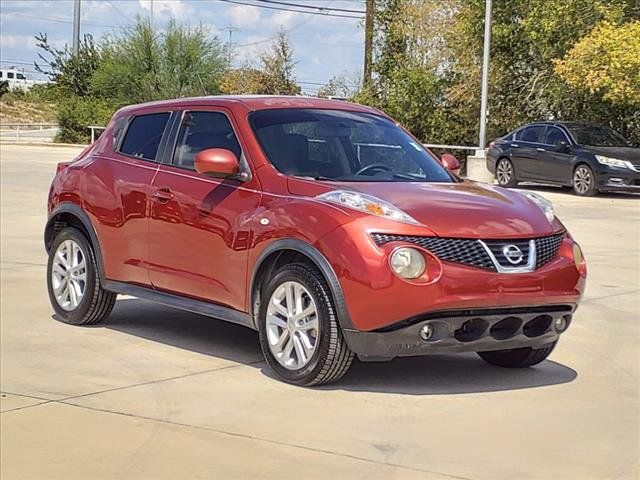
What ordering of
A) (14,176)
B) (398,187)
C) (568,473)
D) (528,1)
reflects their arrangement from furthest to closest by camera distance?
(528,1)
(14,176)
(398,187)
(568,473)

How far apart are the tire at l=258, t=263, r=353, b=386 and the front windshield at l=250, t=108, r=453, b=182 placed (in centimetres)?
81

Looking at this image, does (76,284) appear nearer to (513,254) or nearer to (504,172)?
(513,254)

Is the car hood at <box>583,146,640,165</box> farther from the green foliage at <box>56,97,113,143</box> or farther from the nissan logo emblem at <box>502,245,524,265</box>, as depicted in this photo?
the green foliage at <box>56,97,113,143</box>

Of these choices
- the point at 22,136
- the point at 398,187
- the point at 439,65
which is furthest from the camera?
the point at 22,136

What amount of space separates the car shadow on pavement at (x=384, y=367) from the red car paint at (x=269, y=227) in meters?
0.52

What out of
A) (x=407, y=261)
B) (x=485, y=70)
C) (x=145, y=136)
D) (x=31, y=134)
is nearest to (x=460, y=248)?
(x=407, y=261)

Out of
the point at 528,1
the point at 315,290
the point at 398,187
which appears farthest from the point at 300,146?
the point at 528,1

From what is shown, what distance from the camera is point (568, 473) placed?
Result: 192 inches

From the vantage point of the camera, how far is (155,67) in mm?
53781

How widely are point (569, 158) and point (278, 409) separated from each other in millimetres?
17443

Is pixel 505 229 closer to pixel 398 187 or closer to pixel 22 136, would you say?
pixel 398 187

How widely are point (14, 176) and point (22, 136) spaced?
32595mm

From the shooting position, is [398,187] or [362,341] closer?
[362,341]

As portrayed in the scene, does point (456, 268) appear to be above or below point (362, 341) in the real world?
above
